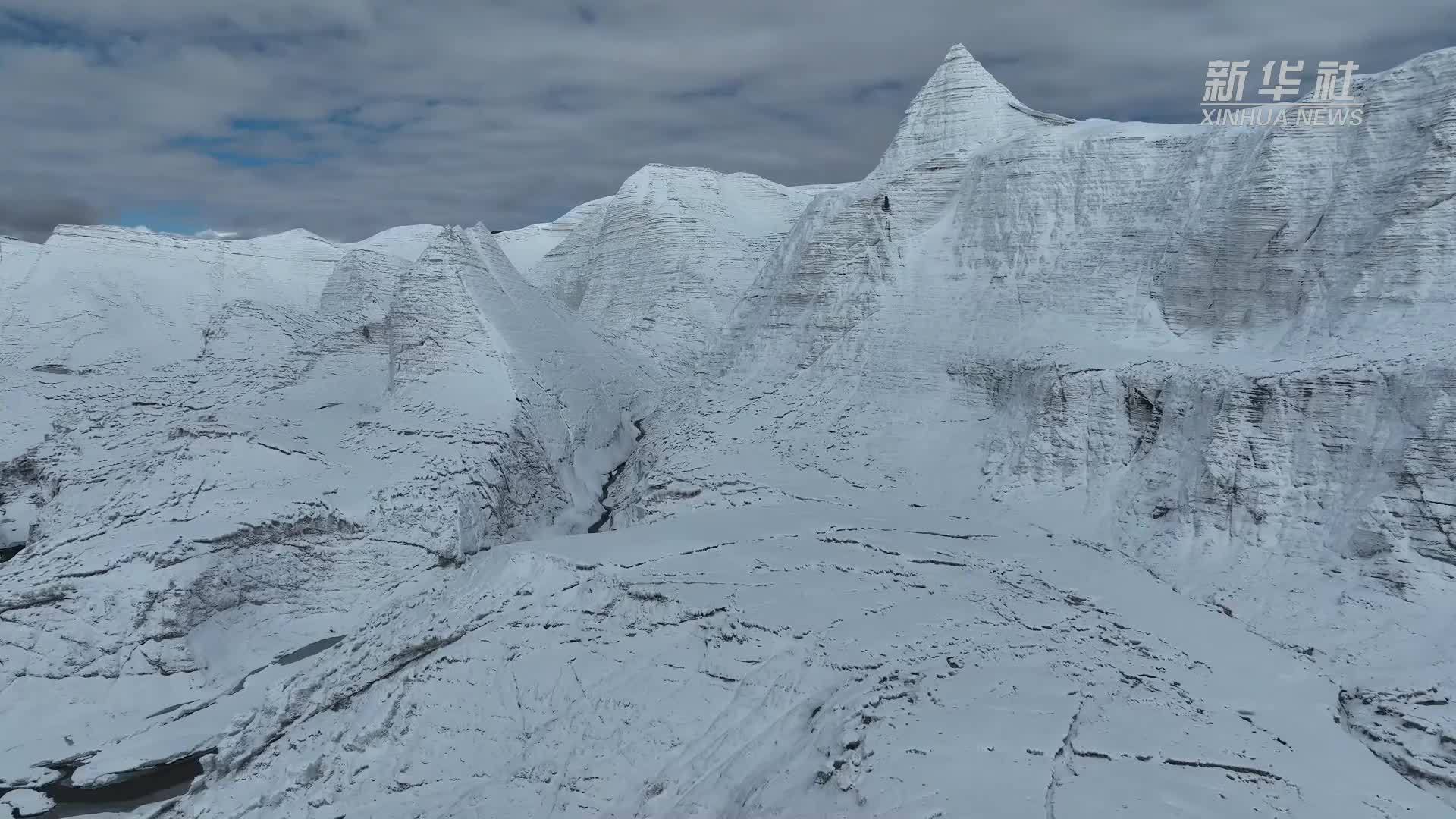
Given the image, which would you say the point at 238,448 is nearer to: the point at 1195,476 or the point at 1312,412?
the point at 1195,476

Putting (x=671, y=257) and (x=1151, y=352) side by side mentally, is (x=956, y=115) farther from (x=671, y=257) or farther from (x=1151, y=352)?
(x=671, y=257)

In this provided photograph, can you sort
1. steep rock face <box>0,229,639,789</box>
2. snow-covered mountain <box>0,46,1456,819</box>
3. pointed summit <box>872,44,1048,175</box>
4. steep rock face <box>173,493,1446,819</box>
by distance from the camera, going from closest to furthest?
steep rock face <box>173,493,1446,819</box> < snow-covered mountain <box>0,46,1456,819</box> < steep rock face <box>0,229,639,789</box> < pointed summit <box>872,44,1048,175</box>

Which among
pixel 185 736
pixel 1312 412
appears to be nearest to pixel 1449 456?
pixel 1312 412

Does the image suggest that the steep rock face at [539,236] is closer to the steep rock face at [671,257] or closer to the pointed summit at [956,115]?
the steep rock face at [671,257]

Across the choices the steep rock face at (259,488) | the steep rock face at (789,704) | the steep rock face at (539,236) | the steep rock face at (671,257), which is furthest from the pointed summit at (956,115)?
the steep rock face at (539,236)

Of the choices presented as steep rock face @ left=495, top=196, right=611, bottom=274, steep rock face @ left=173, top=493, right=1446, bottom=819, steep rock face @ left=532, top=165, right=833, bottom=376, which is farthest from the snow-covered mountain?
steep rock face @ left=495, top=196, right=611, bottom=274

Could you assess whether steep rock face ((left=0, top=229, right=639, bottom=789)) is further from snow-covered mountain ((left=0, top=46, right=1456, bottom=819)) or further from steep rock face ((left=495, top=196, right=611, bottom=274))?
steep rock face ((left=495, top=196, right=611, bottom=274))

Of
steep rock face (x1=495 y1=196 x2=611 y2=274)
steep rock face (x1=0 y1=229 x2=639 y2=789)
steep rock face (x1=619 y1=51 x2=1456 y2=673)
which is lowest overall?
steep rock face (x1=0 y1=229 x2=639 y2=789)
